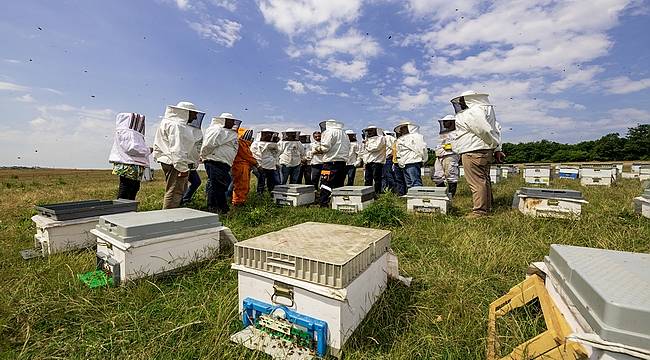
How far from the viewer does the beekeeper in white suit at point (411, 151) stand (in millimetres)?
7508

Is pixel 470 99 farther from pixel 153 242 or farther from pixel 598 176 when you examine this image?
pixel 598 176

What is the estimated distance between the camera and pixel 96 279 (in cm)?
247

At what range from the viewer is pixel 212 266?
281cm

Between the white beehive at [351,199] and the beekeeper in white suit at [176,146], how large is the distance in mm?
2759

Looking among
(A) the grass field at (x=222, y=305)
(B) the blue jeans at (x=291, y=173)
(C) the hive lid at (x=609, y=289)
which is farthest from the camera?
(B) the blue jeans at (x=291, y=173)

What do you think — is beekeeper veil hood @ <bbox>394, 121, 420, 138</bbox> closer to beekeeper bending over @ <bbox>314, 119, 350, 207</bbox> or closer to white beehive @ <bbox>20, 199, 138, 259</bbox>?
beekeeper bending over @ <bbox>314, 119, 350, 207</bbox>

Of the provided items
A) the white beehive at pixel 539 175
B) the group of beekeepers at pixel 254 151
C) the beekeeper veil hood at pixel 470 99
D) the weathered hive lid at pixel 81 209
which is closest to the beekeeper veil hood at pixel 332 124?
the group of beekeepers at pixel 254 151

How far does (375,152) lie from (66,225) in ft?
24.4

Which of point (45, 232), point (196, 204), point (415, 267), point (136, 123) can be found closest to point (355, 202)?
point (415, 267)

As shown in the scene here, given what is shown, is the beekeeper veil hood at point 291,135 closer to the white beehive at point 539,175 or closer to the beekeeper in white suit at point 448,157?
the beekeeper in white suit at point 448,157

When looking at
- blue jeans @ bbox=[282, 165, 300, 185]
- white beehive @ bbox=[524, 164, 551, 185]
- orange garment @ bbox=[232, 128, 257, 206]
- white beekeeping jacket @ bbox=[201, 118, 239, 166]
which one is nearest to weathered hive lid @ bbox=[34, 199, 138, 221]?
white beekeeping jacket @ bbox=[201, 118, 239, 166]

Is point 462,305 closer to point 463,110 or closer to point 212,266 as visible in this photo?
point 212,266

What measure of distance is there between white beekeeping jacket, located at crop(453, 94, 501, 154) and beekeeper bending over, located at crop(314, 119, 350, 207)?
2.85 metres

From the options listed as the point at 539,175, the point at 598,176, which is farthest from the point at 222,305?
the point at 598,176
